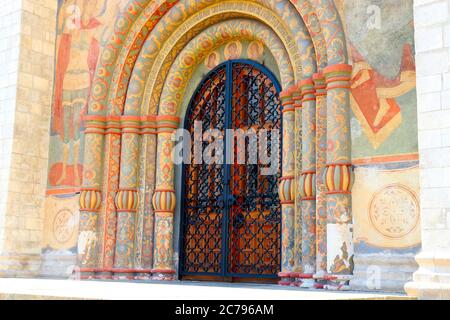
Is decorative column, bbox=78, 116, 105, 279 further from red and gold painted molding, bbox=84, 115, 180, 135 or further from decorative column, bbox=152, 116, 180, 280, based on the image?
decorative column, bbox=152, 116, 180, 280

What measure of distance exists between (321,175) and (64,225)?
15.4 ft

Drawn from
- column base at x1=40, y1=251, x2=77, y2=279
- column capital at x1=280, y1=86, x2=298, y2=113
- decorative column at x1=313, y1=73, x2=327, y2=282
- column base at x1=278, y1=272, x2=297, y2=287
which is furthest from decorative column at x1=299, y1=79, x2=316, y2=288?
column base at x1=40, y1=251, x2=77, y2=279

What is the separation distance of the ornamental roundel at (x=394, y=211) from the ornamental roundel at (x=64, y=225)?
5109 millimetres

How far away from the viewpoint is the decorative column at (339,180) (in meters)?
7.32

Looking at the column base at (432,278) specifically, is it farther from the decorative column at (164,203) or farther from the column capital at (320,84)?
the decorative column at (164,203)

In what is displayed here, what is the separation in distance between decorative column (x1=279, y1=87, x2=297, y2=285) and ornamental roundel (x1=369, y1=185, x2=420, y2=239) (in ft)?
Answer: 4.17

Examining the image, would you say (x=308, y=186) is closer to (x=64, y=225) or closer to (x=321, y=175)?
(x=321, y=175)

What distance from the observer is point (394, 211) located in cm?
711

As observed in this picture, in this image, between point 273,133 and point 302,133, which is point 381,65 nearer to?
point 302,133

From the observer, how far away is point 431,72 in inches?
243

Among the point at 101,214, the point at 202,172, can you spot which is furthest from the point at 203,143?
the point at 101,214

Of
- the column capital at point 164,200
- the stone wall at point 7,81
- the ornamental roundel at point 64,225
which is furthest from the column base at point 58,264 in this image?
the column capital at point 164,200

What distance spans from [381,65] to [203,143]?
3328mm

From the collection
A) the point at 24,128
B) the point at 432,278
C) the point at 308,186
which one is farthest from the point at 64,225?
the point at 432,278
